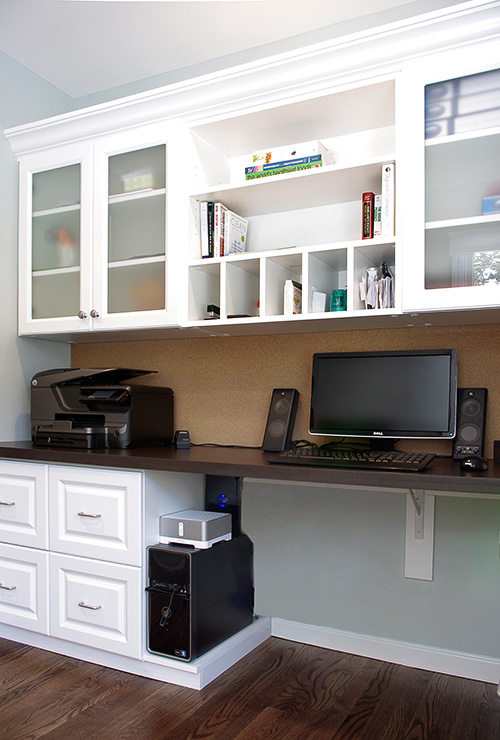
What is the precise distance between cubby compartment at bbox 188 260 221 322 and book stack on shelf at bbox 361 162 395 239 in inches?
23.7

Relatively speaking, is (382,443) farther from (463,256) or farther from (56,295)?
(56,295)

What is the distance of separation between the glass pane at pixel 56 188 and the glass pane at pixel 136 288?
435 millimetres

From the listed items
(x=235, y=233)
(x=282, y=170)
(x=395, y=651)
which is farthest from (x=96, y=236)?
(x=395, y=651)

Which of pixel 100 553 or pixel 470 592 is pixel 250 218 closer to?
pixel 100 553

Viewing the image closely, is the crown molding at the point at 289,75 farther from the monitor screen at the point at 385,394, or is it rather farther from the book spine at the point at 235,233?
the monitor screen at the point at 385,394

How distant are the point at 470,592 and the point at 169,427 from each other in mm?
1379

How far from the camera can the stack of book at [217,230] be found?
91.9 inches

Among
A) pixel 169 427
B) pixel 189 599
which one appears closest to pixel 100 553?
pixel 189 599

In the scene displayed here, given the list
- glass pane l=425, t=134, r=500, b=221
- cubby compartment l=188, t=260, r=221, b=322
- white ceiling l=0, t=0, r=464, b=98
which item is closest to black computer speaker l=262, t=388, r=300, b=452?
cubby compartment l=188, t=260, r=221, b=322

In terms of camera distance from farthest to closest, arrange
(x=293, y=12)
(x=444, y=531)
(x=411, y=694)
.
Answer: (x=293, y=12), (x=444, y=531), (x=411, y=694)

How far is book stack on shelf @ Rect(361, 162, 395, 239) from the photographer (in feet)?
6.46

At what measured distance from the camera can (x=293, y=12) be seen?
2.45m

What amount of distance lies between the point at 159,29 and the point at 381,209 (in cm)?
139

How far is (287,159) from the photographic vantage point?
224 cm
